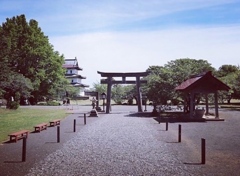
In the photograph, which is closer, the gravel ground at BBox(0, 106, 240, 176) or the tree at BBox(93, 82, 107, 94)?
the gravel ground at BBox(0, 106, 240, 176)

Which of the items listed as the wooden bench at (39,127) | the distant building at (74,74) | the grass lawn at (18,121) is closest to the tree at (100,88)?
the distant building at (74,74)

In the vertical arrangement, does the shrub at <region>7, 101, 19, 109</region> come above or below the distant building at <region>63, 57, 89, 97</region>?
below

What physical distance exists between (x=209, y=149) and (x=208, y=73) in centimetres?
1384

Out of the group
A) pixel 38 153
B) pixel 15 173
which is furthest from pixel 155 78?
pixel 15 173

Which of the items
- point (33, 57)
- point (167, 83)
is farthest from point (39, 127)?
point (33, 57)

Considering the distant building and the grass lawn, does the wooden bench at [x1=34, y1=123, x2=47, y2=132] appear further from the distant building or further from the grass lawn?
the distant building

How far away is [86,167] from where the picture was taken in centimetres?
803

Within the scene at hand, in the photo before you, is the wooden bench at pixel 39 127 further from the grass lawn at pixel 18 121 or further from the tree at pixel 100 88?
the tree at pixel 100 88

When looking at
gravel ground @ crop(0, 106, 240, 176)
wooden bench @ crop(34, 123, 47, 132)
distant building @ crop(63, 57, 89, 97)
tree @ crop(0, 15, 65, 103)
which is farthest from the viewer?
distant building @ crop(63, 57, 89, 97)

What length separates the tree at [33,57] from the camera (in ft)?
142

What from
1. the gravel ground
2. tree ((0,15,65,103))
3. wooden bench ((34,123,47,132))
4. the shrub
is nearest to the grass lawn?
wooden bench ((34,123,47,132))

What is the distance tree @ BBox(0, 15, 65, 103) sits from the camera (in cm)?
4337

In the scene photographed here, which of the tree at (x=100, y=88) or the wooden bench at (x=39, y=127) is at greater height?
the tree at (x=100, y=88)

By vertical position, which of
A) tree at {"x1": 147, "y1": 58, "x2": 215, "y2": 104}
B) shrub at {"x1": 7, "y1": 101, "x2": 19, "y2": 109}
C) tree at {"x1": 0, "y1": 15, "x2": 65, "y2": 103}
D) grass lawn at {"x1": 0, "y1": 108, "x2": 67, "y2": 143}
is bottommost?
grass lawn at {"x1": 0, "y1": 108, "x2": 67, "y2": 143}
